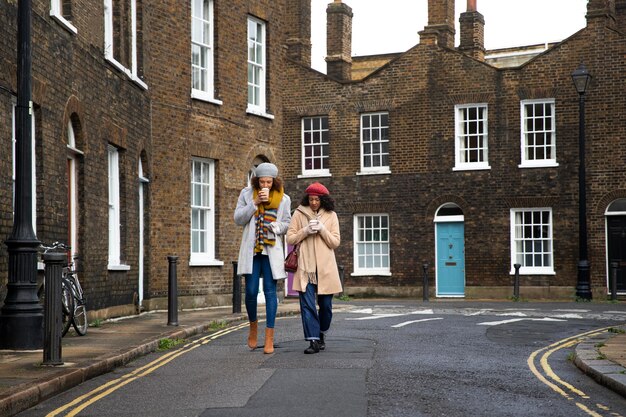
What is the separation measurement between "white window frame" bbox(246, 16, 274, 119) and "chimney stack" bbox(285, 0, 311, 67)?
10.4m

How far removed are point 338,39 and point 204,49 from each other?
15.0 metres

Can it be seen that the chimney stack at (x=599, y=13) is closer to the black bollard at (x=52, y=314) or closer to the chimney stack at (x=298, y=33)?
the chimney stack at (x=298, y=33)

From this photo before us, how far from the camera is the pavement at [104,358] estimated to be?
854 centimetres

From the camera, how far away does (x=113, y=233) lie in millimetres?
19047

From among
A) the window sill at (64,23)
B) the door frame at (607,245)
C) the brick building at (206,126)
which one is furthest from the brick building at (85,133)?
the door frame at (607,245)

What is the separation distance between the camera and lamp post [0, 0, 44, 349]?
1146cm

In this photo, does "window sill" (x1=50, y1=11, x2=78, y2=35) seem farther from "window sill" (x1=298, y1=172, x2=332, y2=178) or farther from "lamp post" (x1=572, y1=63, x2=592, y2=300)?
"window sill" (x1=298, y1=172, x2=332, y2=178)

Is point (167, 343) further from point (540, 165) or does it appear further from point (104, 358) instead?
point (540, 165)

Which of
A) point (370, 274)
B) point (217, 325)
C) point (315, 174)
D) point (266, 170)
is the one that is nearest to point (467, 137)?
point (315, 174)

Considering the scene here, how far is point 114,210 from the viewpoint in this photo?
62.7 feet

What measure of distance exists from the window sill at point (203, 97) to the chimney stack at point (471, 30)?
17.7 metres

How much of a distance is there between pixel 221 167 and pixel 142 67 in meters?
3.78

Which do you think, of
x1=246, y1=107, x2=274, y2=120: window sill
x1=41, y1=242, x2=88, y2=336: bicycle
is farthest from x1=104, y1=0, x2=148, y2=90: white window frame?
x1=41, y1=242, x2=88, y2=336: bicycle

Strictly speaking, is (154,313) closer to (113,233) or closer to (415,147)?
(113,233)
